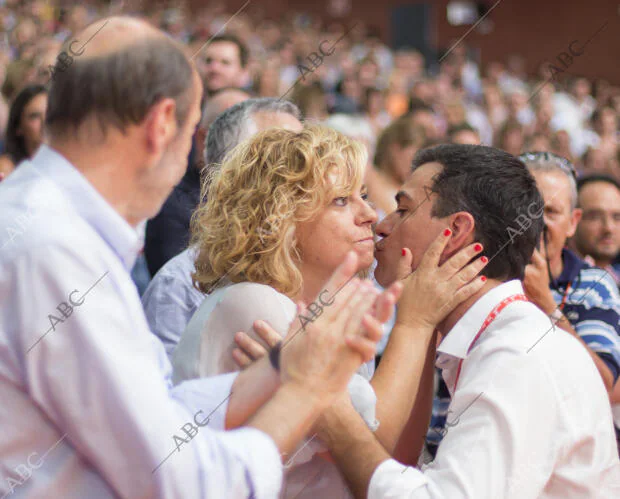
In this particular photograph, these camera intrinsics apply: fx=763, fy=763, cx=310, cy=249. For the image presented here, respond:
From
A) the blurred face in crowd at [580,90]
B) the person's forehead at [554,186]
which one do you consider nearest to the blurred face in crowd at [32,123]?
the person's forehead at [554,186]

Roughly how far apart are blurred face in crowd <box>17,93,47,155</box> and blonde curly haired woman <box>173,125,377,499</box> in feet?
6.02

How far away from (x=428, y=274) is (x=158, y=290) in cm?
76

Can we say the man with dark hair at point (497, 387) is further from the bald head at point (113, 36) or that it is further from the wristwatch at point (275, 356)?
the bald head at point (113, 36)

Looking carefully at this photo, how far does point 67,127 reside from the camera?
3.34ft

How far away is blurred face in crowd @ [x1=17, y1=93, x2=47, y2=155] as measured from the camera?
10.9 ft

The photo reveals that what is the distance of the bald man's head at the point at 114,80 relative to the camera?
3.27 ft

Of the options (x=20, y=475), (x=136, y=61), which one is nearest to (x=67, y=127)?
(x=136, y=61)

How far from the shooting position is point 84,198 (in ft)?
3.30

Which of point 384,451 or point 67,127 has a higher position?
point 67,127

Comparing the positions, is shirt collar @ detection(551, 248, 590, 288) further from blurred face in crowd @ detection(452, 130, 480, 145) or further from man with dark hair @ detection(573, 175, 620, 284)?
blurred face in crowd @ detection(452, 130, 480, 145)

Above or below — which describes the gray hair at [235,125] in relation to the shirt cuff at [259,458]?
above

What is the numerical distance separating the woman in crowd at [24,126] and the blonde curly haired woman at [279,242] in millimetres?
1852

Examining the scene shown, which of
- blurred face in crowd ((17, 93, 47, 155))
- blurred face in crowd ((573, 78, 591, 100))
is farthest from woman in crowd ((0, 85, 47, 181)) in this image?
blurred face in crowd ((573, 78, 591, 100))

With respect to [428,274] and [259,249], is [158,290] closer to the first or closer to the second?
[259,249]
